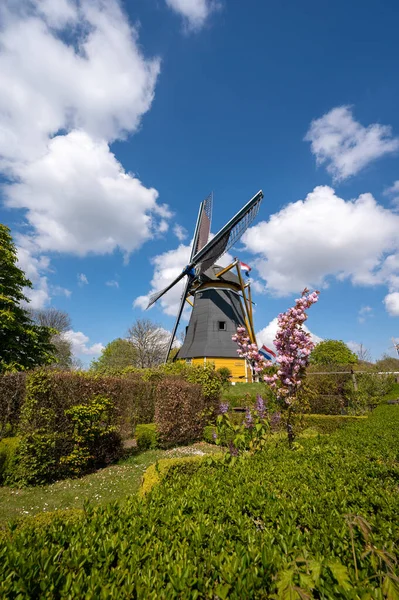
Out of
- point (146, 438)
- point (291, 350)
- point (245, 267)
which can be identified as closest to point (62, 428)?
point (146, 438)

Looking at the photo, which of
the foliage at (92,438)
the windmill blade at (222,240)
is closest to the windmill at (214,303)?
the windmill blade at (222,240)

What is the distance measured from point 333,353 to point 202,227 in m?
27.5

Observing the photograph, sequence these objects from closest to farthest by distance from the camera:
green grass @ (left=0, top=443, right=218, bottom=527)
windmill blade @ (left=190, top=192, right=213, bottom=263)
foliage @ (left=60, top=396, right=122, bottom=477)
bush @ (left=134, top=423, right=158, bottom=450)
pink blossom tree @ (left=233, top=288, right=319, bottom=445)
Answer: green grass @ (left=0, top=443, right=218, bottom=527) < pink blossom tree @ (left=233, top=288, right=319, bottom=445) < foliage @ (left=60, top=396, right=122, bottom=477) < bush @ (left=134, top=423, right=158, bottom=450) < windmill blade @ (left=190, top=192, right=213, bottom=263)

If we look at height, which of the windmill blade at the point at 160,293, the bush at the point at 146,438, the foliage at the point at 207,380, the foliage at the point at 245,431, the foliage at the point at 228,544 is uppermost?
the windmill blade at the point at 160,293

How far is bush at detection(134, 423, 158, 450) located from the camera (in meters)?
12.2

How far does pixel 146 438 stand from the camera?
12.3 metres

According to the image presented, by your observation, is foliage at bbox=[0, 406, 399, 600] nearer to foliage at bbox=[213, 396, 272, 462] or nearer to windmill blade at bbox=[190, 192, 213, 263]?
foliage at bbox=[213, 396, 272, 462]

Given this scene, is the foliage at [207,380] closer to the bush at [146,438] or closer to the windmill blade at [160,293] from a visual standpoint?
the bush at [146,438]

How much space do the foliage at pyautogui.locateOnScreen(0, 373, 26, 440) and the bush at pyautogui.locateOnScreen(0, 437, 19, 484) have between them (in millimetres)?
1845

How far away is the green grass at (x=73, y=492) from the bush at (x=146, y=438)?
226 centimetres

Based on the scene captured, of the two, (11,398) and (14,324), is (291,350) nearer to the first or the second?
(11,398)

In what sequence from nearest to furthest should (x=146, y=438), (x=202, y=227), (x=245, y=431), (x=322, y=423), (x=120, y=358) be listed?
(x=245, y=431), (x=146, y=438), (x=322, y=423), (x=202, y=227), (x=120, y=358)

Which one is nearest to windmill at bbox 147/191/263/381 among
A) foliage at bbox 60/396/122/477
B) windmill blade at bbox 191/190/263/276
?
windmill blade at bbox 191/190/263/276

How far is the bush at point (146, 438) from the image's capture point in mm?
12234
